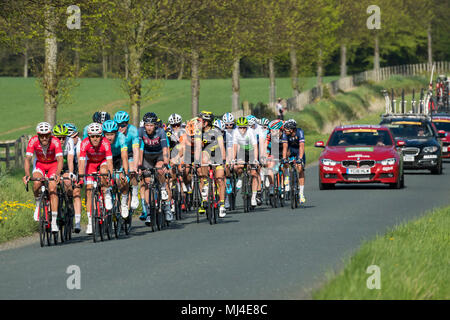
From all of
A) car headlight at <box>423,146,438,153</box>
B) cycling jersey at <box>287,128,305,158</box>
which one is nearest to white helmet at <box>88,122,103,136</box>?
cycling jersey at <box>287,128,305,158</box>

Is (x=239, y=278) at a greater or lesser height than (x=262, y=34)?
lesser

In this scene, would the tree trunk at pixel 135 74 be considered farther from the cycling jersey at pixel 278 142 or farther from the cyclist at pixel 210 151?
the cyclist at pixel 210 151

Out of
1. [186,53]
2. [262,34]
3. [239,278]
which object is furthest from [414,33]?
[239,278]

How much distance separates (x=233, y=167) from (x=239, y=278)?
872 centimetres

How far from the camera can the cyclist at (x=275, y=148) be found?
68.6ft

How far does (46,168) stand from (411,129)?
1879 cm

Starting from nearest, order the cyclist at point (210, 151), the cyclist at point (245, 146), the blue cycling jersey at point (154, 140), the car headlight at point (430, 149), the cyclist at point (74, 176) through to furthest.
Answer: the cyclist at point (74, 176) < the blue cycling jersey at point (154, 140) < the cyclist at point (210, 151) < the cyclist at point (245, 146) < the car headlight at point (430, 149)

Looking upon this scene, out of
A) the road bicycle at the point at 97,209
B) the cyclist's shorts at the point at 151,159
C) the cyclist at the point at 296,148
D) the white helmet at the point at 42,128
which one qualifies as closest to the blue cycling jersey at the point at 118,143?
the road bicycle at the point at 97,209

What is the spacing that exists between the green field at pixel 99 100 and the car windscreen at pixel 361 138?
144 ft

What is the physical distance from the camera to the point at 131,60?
104 feet

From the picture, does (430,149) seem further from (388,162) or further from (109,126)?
(109,126)

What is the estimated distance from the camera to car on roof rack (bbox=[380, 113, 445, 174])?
101ft

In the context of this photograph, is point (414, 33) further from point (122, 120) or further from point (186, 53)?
point (122, 120)

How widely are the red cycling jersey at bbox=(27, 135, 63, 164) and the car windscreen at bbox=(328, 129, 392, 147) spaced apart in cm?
1230
